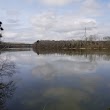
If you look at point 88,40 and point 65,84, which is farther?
point 88,40

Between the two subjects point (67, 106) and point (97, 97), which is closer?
point (67, 106)

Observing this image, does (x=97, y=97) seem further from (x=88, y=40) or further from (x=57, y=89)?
(x=88, y=40)

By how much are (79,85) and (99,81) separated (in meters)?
1.46

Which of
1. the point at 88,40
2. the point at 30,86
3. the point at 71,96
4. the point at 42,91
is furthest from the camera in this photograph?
the point at 88,40

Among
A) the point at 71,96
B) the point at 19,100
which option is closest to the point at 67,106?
the point at 71,96

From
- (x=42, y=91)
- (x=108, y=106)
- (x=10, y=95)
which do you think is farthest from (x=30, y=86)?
(x=108, y=106)

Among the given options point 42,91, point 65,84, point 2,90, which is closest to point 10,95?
point 2,90

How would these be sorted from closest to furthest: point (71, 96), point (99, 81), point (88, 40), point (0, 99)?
point (0, 99)
point (71, 96)
point (99, 81)
point (88, 40)

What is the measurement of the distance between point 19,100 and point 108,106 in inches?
132

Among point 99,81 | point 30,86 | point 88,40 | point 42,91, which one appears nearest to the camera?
point 42,91

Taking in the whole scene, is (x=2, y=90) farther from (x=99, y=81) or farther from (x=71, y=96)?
(x=99, y=81)

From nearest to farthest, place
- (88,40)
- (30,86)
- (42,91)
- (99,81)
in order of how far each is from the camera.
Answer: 1. (42,91)
2. (30,86)
3. (99,81)
4. (88,40)

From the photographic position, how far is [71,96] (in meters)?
7.67

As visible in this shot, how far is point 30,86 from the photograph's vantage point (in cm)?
938
